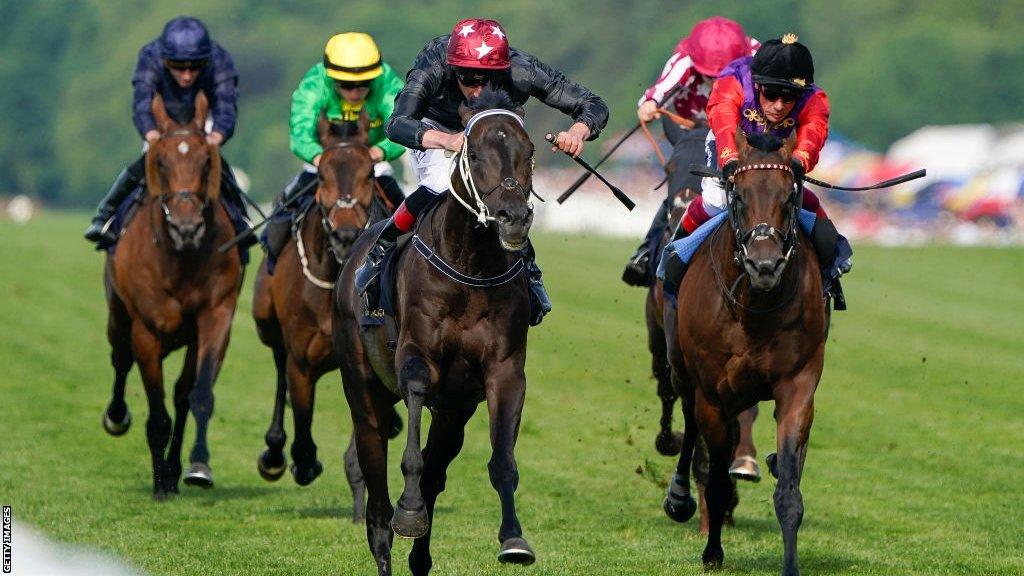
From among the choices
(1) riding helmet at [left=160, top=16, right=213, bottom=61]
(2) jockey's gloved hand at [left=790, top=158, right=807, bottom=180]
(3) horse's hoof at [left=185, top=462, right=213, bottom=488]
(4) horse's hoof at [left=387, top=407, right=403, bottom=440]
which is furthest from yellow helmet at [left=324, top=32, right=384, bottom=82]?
(2) jockey's gloved hand at [left=790, top=158, right=807, bottom=180]

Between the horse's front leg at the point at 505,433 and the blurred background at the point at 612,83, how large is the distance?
1593 inches

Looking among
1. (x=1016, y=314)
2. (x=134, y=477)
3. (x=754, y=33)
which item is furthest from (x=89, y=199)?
(x=134, y=477)

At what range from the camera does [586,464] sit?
52.1ft

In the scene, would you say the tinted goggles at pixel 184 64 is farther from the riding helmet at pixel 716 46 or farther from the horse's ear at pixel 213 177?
the riding helmet at pixel 716 46

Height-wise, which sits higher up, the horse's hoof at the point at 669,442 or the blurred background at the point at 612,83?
the blurred background at the point at 612,83

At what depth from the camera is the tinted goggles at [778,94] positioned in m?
9.76

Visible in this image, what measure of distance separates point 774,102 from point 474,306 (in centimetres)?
232

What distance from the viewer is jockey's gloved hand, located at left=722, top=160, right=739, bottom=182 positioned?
Answer: 925 cm

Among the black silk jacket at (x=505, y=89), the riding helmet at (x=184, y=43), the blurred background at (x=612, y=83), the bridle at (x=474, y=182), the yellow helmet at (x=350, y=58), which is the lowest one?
the bridle at (x=474, y=182)

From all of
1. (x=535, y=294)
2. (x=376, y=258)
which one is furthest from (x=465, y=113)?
(x=376, y=258)

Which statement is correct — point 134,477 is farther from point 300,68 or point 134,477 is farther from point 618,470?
point 300,68

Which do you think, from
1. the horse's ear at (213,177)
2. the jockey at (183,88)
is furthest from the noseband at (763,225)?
the jockey at (183,88)

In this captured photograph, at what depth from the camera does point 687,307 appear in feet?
33.4

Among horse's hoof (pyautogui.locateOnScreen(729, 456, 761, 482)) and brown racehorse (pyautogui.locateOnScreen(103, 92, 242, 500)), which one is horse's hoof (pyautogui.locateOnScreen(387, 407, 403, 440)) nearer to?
brown racehorse (pyautogui.locateOnScreen(103, 92, 242, 500))
